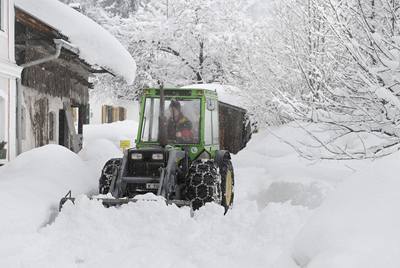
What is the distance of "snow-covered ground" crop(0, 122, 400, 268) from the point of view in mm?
3314

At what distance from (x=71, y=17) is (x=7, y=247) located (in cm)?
918

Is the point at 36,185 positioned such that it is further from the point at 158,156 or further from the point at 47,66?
the point at 47,66

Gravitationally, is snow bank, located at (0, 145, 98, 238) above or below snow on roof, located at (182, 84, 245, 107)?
below

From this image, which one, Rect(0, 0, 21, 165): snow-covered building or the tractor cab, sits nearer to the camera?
the tractor cab

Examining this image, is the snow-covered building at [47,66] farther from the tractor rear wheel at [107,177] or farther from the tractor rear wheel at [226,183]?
the tractor rear wheel at [226,183]

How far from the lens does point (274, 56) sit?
17547 millimetres

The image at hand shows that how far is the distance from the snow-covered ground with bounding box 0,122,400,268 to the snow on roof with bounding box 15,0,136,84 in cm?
338

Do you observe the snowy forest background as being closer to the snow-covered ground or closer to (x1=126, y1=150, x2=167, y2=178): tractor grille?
the snow-covered ground

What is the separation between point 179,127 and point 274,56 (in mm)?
9387

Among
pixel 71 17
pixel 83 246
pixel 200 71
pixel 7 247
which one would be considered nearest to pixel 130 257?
pixel 83 246

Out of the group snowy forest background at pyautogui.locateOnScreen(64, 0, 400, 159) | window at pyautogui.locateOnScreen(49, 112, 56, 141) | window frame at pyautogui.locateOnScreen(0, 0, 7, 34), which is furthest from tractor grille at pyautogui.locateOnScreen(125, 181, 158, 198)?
window at pyautogui.locateOnScreen(49, 112, 56, 141)

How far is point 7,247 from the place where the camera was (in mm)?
5492

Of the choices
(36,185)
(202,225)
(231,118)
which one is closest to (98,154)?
(36,185)

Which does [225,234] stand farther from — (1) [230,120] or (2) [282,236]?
(1) [230,120]
